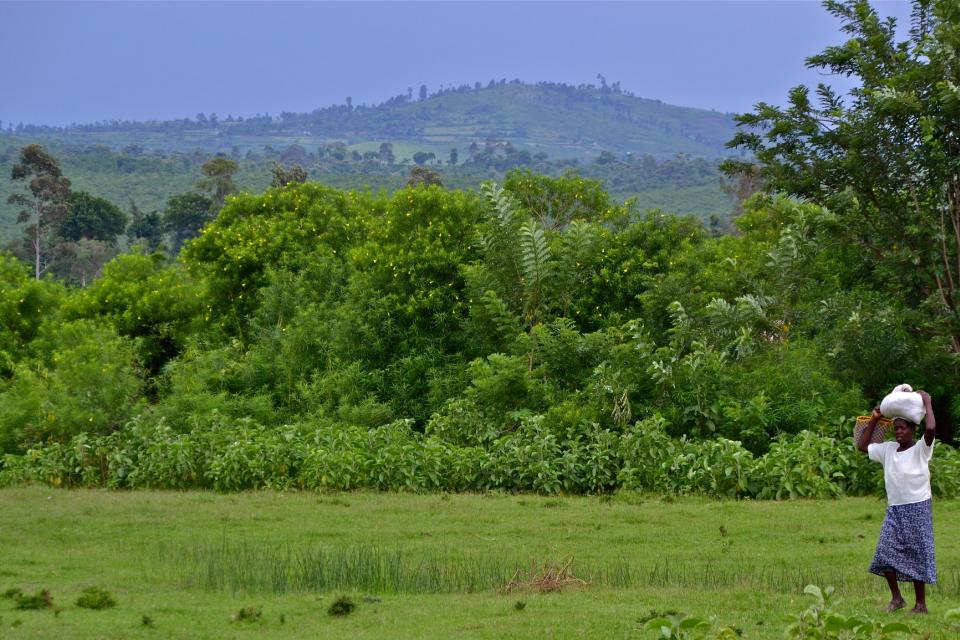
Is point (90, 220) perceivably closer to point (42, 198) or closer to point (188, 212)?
point (42, 198)

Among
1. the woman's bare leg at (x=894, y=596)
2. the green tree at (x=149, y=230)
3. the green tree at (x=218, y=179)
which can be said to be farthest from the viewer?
the green tree at (x=149, y=230)

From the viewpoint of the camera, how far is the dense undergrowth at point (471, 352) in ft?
53.7

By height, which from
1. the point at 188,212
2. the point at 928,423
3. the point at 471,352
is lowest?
the point at 471,352

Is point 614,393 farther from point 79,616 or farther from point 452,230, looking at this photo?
point 79,616

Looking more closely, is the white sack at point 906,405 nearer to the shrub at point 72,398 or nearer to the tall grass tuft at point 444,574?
the tall grass tuft at point 444,574

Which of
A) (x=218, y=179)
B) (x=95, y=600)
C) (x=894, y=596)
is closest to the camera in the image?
(x=894, y=596)

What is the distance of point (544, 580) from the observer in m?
9.73

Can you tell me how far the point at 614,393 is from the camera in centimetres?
1753

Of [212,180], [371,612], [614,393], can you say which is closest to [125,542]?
[371,612]

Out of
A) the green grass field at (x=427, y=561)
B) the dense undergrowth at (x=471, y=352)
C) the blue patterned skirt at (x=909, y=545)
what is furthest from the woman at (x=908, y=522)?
the dense undergrowth at (x=471, y=352)

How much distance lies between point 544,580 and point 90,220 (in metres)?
59.6

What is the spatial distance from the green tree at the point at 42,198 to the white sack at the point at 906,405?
5743 centimetres

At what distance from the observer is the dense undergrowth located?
1636cm

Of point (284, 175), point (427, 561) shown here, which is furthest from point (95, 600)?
point (284, 175)
